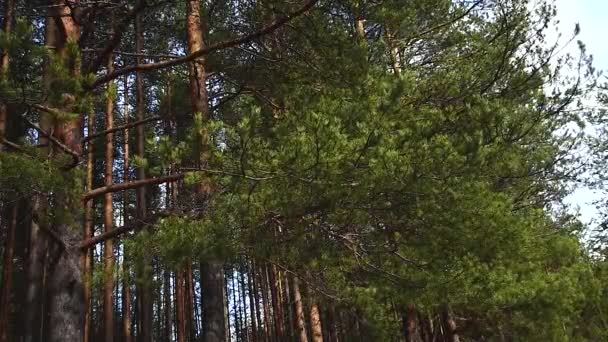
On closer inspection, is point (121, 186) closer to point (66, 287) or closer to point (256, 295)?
point (66, 287)

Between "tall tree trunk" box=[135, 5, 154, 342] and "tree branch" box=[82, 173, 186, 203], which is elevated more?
"tall tree trunk" box=[135, 5, 154, 342]

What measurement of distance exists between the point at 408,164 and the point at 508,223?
6.12 ft

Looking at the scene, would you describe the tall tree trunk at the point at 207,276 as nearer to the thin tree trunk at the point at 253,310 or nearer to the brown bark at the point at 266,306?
the brown bark at the point at 266,306

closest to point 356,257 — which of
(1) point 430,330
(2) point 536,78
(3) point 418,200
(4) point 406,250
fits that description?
(4) point 406,250

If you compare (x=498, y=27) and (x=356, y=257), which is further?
(x=498, y=27)

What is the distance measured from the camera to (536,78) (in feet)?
25.2

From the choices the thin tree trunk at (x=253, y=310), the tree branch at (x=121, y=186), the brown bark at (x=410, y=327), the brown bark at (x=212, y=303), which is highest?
the thin tree trunk at (x=253, y=310)

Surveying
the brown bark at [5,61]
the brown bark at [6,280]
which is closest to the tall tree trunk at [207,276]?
the brown bark at [5,61]

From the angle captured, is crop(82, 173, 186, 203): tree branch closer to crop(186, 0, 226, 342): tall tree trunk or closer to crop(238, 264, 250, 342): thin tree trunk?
crop(186, 0, 226, 342): tall tree trunk

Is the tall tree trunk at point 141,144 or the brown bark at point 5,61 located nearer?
the brown bark at point 5,61

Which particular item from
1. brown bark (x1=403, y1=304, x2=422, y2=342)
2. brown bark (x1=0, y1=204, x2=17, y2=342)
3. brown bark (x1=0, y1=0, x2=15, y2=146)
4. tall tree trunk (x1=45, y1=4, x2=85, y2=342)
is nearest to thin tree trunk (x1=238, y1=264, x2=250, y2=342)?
brown bark (x1=0, y1=204, x2=17, y2=342)

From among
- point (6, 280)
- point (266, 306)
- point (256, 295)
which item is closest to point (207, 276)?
point (6, 280)

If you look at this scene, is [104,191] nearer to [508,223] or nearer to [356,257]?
[356,257]

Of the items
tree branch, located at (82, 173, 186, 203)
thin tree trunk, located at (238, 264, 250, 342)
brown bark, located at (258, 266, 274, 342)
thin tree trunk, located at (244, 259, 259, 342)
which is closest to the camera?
tree branch, located at (82, 173, 186, 203)
